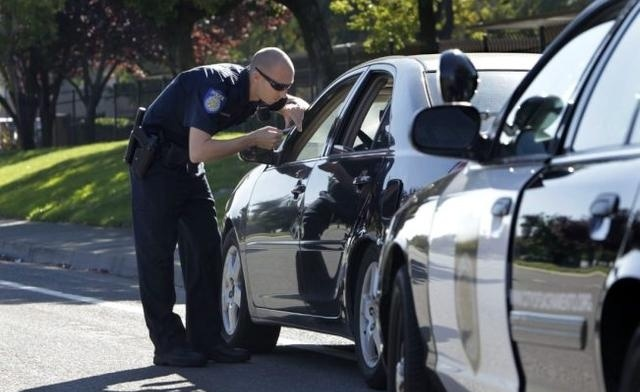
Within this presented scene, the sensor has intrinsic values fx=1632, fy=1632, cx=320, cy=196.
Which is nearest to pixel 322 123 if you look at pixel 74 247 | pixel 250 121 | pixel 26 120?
pixel 74 247

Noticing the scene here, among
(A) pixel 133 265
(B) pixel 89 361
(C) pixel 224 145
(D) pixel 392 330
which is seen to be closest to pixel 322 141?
(C) pixel 224 145

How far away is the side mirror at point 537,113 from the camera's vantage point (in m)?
4.90

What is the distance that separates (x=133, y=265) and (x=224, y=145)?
783cm

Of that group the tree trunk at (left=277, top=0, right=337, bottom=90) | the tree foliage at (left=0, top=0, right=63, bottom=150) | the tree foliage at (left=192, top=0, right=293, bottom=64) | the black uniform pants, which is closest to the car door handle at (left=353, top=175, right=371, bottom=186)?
the black uniform pants

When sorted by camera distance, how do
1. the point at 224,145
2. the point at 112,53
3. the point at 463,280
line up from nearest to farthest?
the point at 463,280 < the point at 224,145 < the point at 112,53

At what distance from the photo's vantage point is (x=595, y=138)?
444cm

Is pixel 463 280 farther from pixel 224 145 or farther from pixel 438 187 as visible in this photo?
pixel 224 145

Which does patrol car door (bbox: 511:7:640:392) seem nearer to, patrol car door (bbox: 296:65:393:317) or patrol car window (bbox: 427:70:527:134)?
patrol car window (bbox: 427:70:527:134)

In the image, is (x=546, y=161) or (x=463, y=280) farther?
(x=463, y=280)

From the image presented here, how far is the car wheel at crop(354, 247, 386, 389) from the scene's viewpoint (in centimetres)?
764

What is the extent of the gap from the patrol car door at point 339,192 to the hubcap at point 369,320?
274mm

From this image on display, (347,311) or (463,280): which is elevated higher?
(463,280)

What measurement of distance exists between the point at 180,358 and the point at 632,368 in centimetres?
536

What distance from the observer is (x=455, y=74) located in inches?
204
